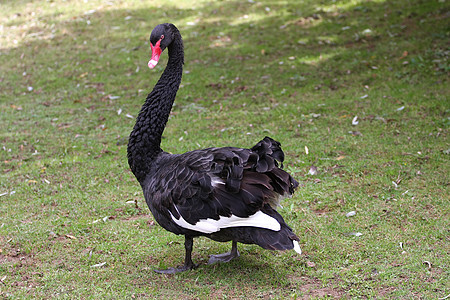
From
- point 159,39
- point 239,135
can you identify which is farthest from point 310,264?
point 239,135

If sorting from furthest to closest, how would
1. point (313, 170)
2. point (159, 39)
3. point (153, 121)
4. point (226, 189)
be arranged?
1. point (313, 170)
2. point (153, 121)
3. point (159, 39)
4. point (226, 189)

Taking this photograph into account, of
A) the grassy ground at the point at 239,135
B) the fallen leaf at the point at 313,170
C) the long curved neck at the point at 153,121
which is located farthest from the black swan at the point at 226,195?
the fallen leaf at the point at 313,170

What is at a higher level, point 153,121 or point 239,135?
point 153,121

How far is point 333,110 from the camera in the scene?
7.70 meters

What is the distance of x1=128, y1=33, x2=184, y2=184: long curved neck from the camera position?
4320mm

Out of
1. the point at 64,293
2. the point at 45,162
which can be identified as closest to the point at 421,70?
the point at 45,162

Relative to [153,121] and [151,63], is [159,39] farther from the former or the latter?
[153,121]

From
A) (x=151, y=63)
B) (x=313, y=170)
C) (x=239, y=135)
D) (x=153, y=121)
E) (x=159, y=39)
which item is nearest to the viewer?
(x=151, y=63)

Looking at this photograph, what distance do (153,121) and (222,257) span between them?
1.36 meters

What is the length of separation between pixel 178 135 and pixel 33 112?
289cm

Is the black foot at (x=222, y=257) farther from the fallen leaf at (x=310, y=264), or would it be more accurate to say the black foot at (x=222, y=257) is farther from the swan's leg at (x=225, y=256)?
the fallen leaf at (x=310, y=264)

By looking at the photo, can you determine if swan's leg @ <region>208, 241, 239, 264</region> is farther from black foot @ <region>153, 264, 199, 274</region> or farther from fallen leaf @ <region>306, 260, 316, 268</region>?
fallen leaf @ <region>306, 260, 316, 268</region>

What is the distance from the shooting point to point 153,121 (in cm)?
437

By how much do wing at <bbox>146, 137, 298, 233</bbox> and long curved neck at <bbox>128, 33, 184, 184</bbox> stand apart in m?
0.54
